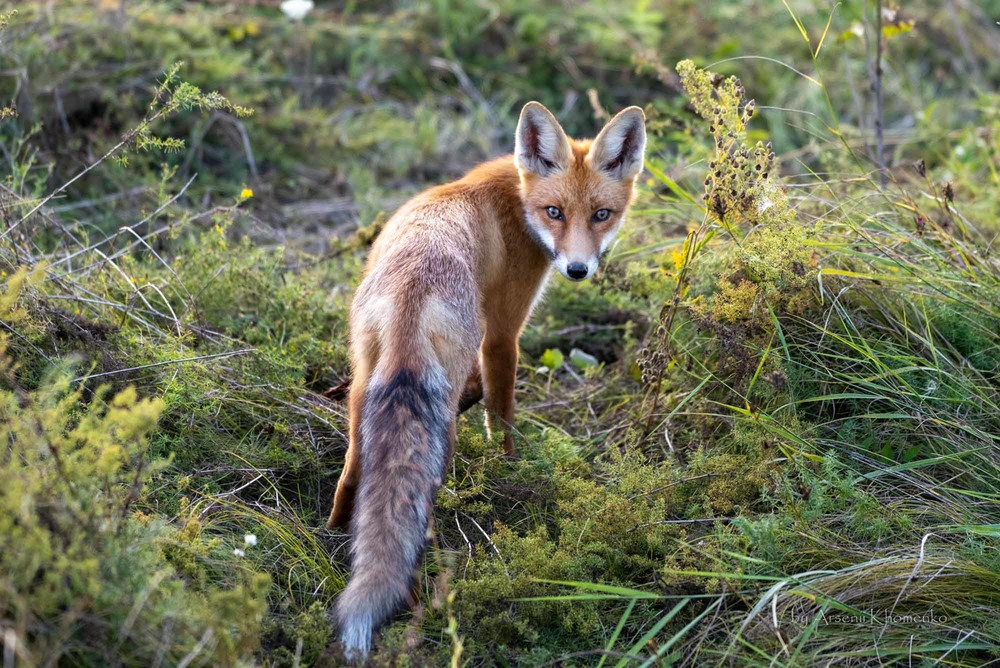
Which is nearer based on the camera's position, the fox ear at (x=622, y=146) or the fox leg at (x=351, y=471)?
the fox leg at (x=351, y=471)

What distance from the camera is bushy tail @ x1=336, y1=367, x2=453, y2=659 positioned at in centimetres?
296

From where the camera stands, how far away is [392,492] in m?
3.19

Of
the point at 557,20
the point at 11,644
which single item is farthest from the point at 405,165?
the point at 11,644

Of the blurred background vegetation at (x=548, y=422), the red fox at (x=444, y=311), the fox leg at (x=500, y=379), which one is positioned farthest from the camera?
the fox leg at (x=500, y=379)

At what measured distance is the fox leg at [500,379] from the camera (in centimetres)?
463

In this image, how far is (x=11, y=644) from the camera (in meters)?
2.03

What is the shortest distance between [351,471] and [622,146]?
239 centimetres

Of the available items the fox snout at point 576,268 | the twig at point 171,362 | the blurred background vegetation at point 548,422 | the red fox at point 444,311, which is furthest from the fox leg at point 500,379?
the twig at point 171,362

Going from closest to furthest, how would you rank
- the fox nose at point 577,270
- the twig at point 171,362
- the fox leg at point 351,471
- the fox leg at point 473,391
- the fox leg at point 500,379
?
1. the fox leg at point 351,471
2. the twig at point 171,362
3. the fox nose at point 577,270
4. the fox leg at point 500,379
5. the fox leg at point 473,391

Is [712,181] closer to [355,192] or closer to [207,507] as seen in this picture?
[207,507]

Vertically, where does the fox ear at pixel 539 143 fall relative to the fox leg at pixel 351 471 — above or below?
above

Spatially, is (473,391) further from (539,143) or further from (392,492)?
(392,492)

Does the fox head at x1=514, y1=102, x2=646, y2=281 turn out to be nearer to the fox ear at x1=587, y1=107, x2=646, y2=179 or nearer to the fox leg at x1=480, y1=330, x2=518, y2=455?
the fox ear at x1=587, y1=107, x2=646, y2=179

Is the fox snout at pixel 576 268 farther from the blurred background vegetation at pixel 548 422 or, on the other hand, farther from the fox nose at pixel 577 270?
the blurred background vegetation at pixel 548 422
